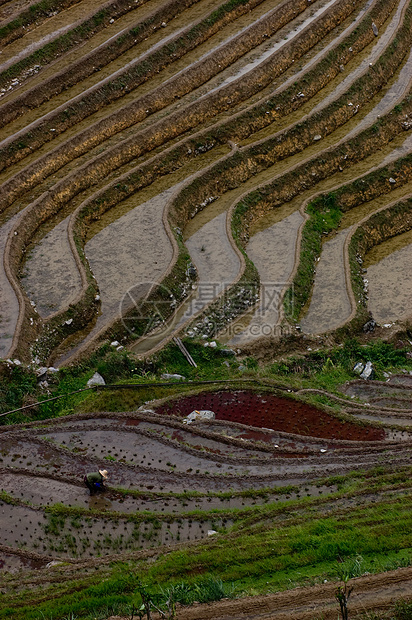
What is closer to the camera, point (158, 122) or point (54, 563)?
point (54, 563)

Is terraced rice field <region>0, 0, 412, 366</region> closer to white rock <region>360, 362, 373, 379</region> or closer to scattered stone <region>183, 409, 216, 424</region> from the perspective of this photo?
white rock <region>360, 362, 373, 379</region>

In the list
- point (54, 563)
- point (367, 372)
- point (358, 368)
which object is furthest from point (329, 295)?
point (54, 563)

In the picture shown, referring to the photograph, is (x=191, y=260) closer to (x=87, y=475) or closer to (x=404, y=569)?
(x=87, y=475)

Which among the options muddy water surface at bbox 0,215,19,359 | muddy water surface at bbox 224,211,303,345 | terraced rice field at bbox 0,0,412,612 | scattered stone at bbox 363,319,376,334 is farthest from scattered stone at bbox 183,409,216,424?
scattered stone at bbox 363,319,376,334

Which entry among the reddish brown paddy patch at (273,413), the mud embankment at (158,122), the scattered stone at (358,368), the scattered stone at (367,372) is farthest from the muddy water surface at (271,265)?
the mud embankment at (158,122)

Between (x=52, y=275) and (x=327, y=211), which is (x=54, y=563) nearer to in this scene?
(x=52, y=275)

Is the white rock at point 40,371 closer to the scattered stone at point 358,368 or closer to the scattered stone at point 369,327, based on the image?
the scattered stone at point 358,368
